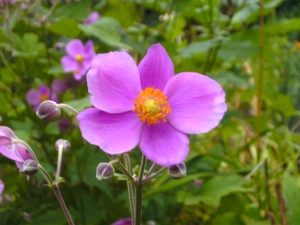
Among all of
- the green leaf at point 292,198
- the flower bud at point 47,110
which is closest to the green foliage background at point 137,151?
the green leaf at point 292,198

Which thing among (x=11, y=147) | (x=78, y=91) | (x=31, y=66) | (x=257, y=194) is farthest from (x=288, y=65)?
(x=11, y=147)

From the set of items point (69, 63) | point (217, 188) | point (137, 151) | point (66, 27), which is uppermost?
point (66, 27)

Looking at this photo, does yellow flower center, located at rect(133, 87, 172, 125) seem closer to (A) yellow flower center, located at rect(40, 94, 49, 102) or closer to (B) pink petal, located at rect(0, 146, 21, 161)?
(B) pink petal, located at rect(0, 146, 21, 161)

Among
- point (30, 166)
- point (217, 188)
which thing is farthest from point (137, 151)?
point (30, 166)

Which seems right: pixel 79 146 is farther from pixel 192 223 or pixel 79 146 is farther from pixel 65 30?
pixel 192 223

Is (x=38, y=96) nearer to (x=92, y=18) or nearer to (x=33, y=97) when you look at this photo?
(x=33, y=97)

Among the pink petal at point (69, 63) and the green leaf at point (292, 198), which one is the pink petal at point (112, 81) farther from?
the pink petal at point (69, 63)

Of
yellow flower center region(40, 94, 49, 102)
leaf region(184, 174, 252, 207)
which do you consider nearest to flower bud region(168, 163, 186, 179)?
leaf region(184, 174, 252, 207)
